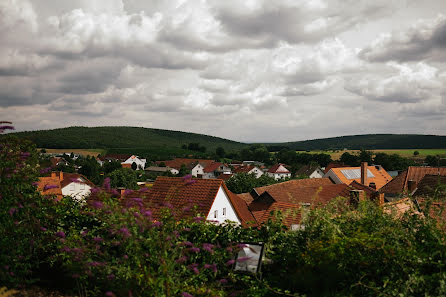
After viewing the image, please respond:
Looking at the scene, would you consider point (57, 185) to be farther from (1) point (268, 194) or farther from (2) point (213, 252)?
(1) point (268, 194)

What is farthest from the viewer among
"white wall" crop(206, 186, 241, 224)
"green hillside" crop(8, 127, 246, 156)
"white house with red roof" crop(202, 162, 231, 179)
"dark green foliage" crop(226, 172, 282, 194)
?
"green hillside" crop(8, 127, 246, 156)

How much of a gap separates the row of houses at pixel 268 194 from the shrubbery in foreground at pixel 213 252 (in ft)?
1.28

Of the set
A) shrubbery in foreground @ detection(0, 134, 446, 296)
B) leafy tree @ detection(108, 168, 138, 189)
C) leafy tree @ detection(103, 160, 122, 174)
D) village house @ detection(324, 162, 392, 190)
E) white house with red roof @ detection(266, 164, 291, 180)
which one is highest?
shrubbery in foreground @ detection(0, 134, 446, 296)

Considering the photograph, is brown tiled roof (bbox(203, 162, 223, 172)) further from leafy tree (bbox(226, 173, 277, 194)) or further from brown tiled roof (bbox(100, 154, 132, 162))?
leafy tree (bbox(226, 173, 277, 194))

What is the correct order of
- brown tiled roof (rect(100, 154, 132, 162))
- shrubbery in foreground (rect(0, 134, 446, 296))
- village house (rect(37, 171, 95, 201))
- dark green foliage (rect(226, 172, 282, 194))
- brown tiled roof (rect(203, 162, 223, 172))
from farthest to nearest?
brown tiled roof (rect(100, 154, 132, 162)) < brown tiled roof (rect(203, 162, 223, 172)) < dark green foliage (rect(226, 172, 282, 194)) < village house (rect(37, 171, 95, 201)) < shrubbery in foreground (rect(0, 134, 446, 296))

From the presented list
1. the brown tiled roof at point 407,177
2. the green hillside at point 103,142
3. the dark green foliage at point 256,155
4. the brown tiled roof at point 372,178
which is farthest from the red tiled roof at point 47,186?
the dark green foliage at point 256,155

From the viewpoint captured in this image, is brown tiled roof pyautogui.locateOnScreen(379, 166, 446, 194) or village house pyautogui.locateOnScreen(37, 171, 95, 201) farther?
brown tiled roof pyautogui.locateOnScreen(379, 166, 446, 194)

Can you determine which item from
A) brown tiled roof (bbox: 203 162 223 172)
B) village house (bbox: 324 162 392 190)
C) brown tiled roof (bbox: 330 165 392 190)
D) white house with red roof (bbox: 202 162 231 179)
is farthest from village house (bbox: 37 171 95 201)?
brown tiled roof (bbox: 203 162 223 172)

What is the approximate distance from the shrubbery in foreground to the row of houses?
39 cm

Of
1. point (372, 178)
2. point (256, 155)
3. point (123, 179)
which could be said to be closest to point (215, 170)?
point (123, 179)

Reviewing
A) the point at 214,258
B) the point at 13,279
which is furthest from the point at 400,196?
the point at 13,279

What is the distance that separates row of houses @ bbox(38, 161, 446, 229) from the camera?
6.62m

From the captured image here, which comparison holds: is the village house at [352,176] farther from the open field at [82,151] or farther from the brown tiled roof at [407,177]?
the open field at [82,151]

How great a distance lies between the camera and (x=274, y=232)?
22.3 feet
